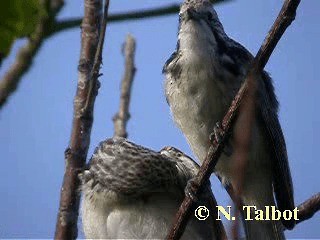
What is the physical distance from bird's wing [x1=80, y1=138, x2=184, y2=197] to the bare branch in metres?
0.53

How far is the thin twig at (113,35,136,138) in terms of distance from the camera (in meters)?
2.76

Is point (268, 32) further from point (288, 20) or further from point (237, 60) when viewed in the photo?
point (237, 60)

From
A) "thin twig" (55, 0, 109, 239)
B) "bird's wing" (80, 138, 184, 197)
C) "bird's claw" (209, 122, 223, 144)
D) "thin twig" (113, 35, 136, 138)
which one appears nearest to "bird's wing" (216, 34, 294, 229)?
"thin twig" (113, 35, 136, 138)

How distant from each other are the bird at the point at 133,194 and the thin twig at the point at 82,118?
1.03 metres

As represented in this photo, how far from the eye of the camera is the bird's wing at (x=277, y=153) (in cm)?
315

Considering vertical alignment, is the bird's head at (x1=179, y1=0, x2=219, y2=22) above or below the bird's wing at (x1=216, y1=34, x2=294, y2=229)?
above

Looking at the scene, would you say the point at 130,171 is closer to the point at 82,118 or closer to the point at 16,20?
the point at 82,118

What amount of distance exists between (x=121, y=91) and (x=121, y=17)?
1261 mm

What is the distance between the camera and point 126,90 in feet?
9.30

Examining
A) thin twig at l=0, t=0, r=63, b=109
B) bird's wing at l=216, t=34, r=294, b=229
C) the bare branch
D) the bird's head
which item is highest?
the bird's head

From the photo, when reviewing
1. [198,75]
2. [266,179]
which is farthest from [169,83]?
[266,179]

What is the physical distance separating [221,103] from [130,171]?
1.81 ft

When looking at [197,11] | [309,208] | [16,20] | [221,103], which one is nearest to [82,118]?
[16,20]

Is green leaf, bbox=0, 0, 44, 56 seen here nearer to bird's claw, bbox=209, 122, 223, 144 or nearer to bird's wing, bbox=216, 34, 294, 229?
bird's claw, bbox=209, 122, 223, 144
